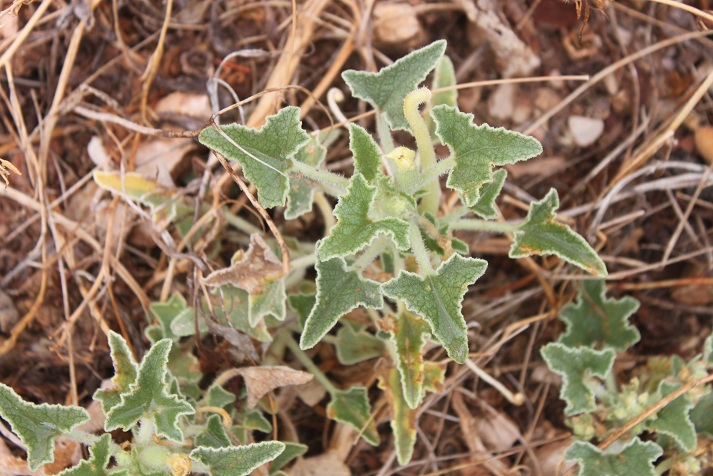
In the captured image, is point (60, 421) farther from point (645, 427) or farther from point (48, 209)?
point (645, 427)

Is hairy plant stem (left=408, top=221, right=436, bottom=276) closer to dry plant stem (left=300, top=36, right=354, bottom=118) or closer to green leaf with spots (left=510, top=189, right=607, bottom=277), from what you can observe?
green leaf with spots (left=510, top=189, right=607, bottom=277)

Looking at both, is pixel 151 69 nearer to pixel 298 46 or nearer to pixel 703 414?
pixel 298 46

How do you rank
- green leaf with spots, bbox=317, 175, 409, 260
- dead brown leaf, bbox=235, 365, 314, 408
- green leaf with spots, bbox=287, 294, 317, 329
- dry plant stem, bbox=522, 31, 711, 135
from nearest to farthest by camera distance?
green leaf with spots, bbox=317, 175, 409, 260 → dead brown leaf, bbox=235, 365, 314, 408 → green leaf with spots, bbox=287, 294, 317, 329 → dry plant stem, bbox=522, 31, 711, 135

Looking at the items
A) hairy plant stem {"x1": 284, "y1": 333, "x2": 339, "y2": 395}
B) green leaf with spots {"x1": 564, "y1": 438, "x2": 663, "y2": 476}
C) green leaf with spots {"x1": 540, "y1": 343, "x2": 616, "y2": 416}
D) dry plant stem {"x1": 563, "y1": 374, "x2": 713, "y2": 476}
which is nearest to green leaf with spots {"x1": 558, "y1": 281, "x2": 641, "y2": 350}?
green leaf with spots {"x1": 540, "y1": 343, "x2": 616, "y2": 416}

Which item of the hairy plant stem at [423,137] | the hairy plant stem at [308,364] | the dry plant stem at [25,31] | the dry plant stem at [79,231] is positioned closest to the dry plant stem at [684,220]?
the hairy plant stem at [423,137]

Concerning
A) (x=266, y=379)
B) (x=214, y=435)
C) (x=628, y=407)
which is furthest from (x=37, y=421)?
(x=628, y=407)

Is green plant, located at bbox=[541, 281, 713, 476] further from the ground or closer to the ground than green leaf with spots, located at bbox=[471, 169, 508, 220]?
closer to the ground
